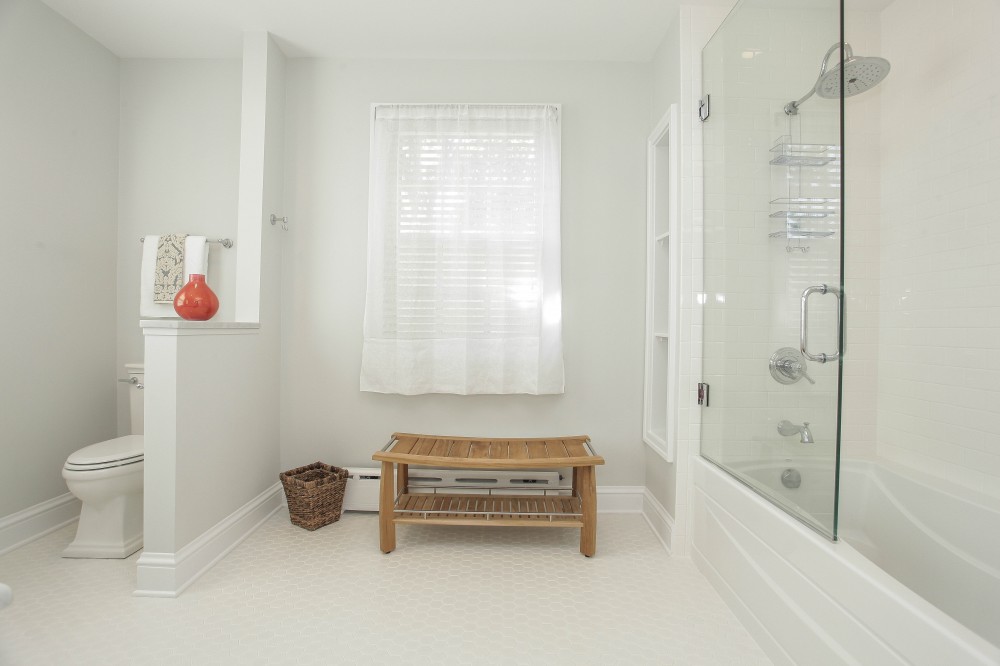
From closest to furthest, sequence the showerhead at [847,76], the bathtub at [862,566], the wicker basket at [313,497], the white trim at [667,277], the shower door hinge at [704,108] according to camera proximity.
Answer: the bathtub at [862,566] → the showerhead at [847,76] → the shower door hinge at [704,108] → the white trim at [667,277] → the wicker basket at [313,497]

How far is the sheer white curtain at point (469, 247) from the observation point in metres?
2.51

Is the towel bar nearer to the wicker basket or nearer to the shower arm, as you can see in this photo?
the wicker basket

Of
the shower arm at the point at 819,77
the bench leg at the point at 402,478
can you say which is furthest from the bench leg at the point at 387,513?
the shower arm at the point at 819,77

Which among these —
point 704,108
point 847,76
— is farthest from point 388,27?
point 847,76

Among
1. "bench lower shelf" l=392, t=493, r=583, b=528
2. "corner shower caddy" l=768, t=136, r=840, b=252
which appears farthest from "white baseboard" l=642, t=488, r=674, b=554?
"corner shower caddy" l=768, t=136, r=840, b=252

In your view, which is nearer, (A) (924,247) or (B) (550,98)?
(A) (924,247)

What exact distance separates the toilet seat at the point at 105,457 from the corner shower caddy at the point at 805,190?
2.54m

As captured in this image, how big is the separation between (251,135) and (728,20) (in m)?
2.17

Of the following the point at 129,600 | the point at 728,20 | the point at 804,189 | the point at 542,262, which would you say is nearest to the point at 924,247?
the point at 804,189

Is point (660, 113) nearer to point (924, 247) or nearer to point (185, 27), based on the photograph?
point (924, 247)

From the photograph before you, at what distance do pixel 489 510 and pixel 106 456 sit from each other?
158cm

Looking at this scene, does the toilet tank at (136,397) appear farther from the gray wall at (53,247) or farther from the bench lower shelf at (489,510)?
the bench lower shelf at (489,510)

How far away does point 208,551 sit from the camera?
6.50ft

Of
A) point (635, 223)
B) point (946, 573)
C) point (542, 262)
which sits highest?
point (635, 223)
